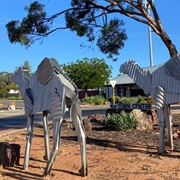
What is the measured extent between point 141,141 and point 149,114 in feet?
11.7

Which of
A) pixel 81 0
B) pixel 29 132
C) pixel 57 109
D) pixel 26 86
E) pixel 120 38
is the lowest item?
pixel 29 132

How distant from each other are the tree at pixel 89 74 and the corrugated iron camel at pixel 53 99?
39.3m

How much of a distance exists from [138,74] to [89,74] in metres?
38.4

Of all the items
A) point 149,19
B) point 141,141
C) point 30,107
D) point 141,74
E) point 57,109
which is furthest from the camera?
point 149,19

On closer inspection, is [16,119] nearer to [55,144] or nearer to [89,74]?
[55,144]

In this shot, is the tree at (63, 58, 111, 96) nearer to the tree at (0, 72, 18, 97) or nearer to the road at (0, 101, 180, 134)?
the road at (0, 101, 180, 134)

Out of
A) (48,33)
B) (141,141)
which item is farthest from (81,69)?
(141,141)

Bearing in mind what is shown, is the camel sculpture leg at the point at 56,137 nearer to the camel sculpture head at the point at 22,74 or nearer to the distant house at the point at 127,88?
the camel sculpture head at the point at 22,74

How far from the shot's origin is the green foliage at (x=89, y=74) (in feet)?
152

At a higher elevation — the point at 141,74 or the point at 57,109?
the point at 141,74

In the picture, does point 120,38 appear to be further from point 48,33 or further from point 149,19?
point 48,33

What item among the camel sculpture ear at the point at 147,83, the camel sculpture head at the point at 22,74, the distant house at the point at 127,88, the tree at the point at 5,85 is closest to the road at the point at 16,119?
the camel sculpture head at the point at 22,74

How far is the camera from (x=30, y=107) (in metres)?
6.80

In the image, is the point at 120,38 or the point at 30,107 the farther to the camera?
the point at 120,38
